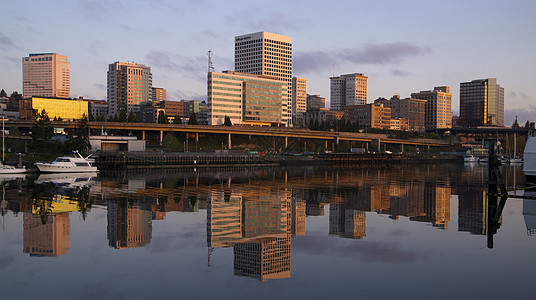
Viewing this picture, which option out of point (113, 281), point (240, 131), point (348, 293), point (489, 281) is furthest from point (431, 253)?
point (240, 131)

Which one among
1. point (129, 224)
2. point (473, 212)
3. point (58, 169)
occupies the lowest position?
point (473, 212)

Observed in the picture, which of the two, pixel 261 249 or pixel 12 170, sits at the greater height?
pixel 12 170

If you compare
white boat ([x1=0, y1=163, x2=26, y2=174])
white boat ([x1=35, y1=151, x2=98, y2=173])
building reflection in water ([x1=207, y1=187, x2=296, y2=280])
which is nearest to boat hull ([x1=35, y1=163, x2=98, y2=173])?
white boat ([x1=35, y1=151, x2=98, y2=173])

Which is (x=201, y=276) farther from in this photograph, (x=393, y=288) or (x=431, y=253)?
(x=431, y=253)

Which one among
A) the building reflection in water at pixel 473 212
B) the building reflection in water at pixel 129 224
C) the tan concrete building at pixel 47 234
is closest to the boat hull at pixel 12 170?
the building reflection in water at pixel 129 224

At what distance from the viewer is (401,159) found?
153625 millimetres

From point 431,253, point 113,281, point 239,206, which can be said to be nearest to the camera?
point 113,281

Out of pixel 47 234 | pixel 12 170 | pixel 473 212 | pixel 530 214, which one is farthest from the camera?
pixel 12 170

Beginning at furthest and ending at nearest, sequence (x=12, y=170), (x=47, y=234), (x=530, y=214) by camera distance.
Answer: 1. (x=12, y=170)
2. (x=530, y=214)
3. (x=47, y=234)

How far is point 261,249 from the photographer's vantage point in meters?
21.1

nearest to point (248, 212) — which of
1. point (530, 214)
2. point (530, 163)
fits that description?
point (530, 214)

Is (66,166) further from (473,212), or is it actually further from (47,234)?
(473,212)

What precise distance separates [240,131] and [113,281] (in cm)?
13563

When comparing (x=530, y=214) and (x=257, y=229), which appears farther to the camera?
(x=530, y=214)
